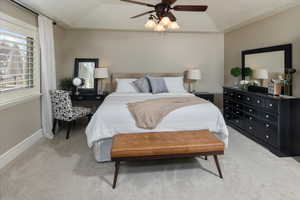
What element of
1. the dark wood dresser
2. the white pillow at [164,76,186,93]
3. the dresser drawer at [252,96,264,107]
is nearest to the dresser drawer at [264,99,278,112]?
the dark wood dresser

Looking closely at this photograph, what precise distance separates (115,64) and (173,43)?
5.70ft

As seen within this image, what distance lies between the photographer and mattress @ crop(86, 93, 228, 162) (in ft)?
8.84

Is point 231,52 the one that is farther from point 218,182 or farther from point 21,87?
point 21,87

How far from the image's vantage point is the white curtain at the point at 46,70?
366 centimetres

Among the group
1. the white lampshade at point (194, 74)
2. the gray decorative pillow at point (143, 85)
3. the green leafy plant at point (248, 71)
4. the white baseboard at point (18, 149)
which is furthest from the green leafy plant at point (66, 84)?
the green leafy plant at point (248, 71)

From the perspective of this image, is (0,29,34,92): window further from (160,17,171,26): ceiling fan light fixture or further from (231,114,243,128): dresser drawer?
Answer: (231,114,243,128): dresser drawer

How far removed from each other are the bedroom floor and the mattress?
1.04ft

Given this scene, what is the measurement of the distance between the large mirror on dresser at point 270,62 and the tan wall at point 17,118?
14.8ft

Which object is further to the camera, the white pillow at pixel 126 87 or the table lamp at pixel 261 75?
the white pillow at pixel 126 87

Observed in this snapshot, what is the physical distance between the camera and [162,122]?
9.12 feet

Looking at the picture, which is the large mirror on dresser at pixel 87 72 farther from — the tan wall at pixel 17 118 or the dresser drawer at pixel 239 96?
the dresser drawer at pixel 239 96

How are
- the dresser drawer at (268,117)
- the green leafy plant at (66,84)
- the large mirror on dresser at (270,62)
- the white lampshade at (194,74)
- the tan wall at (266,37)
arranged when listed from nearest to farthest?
the dresser drawer at (268,117)
the tan wall at (266,37)
the large mirror on dresser at (270,62)
the green leafy plant at (66,84)
the white lampshade at (194,74)

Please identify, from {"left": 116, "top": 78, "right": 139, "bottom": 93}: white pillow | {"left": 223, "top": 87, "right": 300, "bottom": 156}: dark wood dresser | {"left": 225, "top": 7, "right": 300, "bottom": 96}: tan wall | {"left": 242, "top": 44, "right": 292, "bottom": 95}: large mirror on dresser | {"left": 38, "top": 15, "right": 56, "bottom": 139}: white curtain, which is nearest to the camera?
{"left": 223, "top": 87, "right": 300, "bottom": 156}: dark wood dresser

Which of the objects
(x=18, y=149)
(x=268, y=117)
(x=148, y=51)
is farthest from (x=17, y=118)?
(x=268, y=117)
